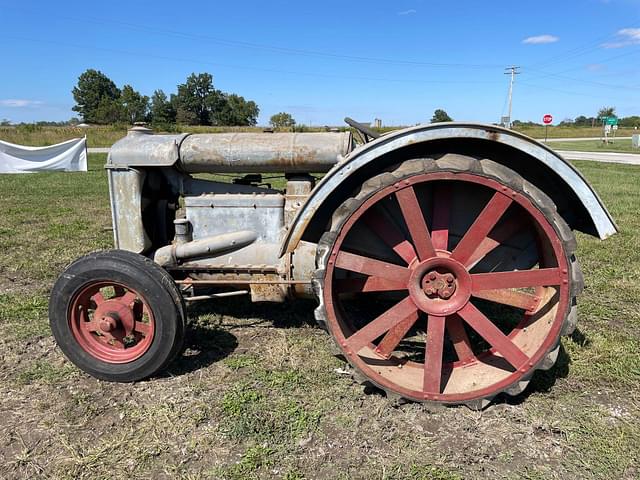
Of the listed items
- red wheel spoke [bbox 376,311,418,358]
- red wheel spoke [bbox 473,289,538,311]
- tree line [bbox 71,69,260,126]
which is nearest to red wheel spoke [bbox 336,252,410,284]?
red wheel spoke [bbox 376,311,418,358]

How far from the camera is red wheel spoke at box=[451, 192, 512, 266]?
243 centimetres

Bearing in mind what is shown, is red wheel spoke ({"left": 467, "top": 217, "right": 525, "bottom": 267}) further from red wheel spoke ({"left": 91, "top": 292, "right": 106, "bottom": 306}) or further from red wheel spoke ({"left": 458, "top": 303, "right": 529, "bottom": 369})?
red wheel spoke ({"left": 91, "top": 292, "right": 106, "bottom": 306})

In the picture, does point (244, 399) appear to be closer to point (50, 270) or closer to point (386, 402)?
point (386, 402)

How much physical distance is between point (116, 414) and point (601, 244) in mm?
6002

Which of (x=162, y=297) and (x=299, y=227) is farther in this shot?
(x=162, y=297)

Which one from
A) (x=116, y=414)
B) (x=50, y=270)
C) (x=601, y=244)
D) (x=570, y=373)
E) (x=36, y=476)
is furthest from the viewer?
(x=601, y=244)

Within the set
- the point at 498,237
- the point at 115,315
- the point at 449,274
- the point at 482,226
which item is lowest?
the point at 115,315

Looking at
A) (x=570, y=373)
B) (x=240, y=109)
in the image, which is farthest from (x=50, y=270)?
(x=240, y=109)

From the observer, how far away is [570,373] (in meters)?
3.09

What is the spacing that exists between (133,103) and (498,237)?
207 feet

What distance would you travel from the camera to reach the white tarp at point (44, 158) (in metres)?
17.2

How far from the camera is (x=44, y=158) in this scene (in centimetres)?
1777

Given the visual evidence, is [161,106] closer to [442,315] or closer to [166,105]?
[166,105]

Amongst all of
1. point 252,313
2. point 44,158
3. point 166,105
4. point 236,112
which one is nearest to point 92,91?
point 166,105
